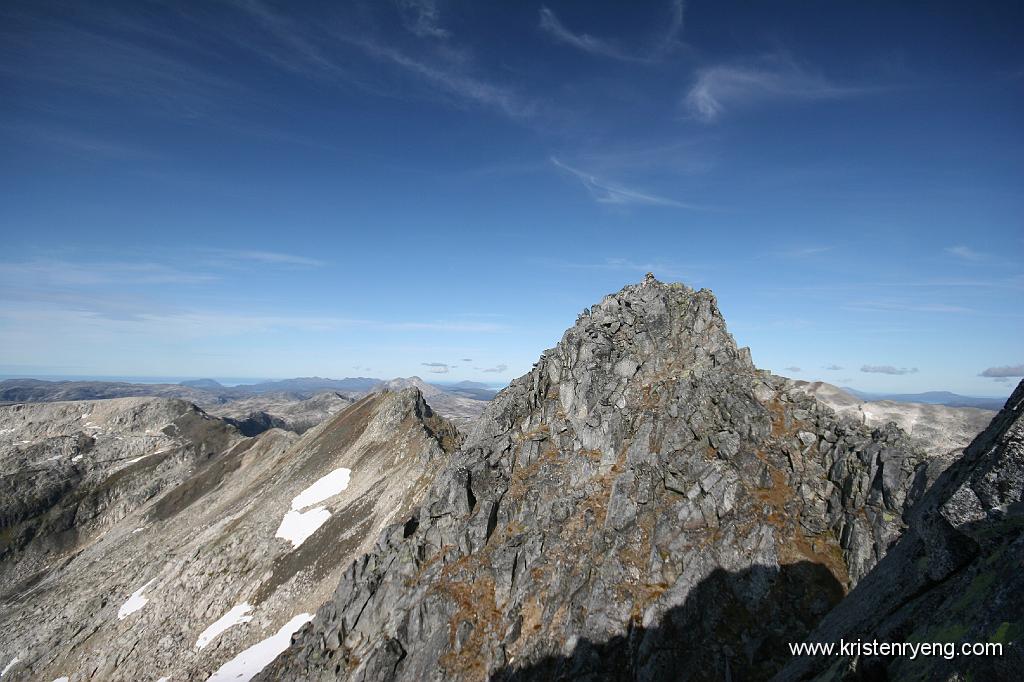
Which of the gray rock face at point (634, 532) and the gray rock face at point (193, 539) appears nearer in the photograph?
the gray rock face at point (634, 532)

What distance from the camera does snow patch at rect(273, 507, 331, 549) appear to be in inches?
2361

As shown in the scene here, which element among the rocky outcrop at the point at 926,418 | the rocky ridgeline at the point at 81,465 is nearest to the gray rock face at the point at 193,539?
the rocky ridgeline at the point at 81,465

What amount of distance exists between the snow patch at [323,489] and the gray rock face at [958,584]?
6612 cm

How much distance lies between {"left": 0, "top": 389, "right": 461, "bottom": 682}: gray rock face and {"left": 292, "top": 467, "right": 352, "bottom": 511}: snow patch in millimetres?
277

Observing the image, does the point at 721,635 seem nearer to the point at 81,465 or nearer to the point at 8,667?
the point at 8,667

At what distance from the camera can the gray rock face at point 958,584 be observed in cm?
736

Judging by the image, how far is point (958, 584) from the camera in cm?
906

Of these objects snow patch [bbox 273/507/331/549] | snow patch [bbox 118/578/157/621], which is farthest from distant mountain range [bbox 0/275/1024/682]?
snow patch [bbox 273/507/331/549]

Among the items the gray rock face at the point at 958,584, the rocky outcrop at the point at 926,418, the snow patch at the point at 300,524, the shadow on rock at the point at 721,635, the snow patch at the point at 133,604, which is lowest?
the snow patch at the point at 133,604

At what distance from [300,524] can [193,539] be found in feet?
76.7

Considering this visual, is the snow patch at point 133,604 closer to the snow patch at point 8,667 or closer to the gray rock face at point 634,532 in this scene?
the snow patch at point 8,667

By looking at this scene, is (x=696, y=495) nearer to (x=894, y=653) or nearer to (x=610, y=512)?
(x=610, y=512)

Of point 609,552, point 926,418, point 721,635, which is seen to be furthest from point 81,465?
point 926,418

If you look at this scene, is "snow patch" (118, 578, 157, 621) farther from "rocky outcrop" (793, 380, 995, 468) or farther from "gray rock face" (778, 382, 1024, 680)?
"rocky outcrop" (793, 380, 995, 468)
